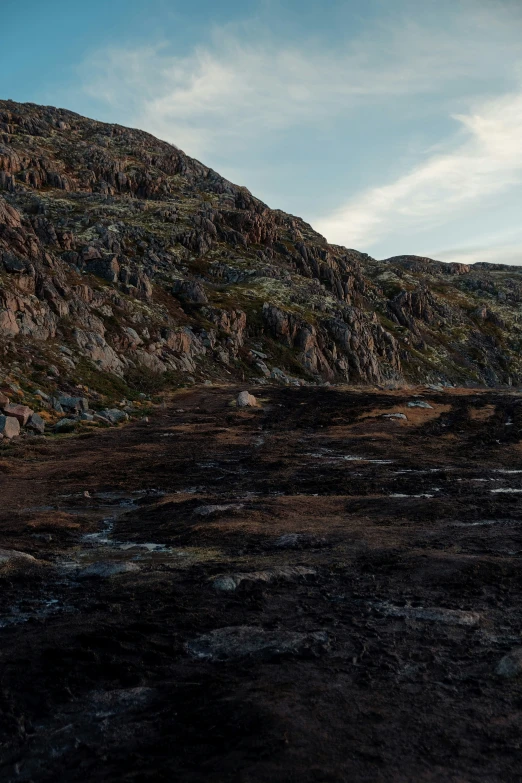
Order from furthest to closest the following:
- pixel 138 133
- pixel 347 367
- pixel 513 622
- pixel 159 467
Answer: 1. pixel 138 133
2. pixel 347 367
3. pixel 159 467
4. pixel 513 622

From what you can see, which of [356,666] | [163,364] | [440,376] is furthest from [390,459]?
[440,376]

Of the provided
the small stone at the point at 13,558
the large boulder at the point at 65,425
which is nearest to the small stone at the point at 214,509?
the small stone at the point at 13,558

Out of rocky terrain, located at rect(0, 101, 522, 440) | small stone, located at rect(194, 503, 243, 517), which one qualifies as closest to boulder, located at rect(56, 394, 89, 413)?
rocky terrain, located at rect(0, 101, 522, 440)

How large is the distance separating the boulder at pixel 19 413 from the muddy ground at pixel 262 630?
10.1 m

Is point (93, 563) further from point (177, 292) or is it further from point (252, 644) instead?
point (177, 292)

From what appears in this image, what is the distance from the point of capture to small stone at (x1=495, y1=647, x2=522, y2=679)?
21.7ft

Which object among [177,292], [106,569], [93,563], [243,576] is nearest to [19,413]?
[93,563]

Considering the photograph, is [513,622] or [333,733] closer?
[333,733]

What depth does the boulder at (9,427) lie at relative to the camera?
27.6 metres

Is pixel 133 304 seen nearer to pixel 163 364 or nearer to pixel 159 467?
pixel 163 364

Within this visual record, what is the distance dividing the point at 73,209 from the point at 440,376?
79.7m

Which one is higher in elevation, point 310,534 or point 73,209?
point 73,209

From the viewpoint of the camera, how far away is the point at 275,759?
4949mm

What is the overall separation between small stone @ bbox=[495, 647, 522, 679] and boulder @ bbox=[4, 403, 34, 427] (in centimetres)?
2774
